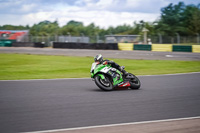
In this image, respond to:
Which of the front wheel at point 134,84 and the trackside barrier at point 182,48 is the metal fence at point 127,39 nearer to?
the trackside barrier at point 182,48

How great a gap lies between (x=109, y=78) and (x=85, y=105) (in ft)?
7.35

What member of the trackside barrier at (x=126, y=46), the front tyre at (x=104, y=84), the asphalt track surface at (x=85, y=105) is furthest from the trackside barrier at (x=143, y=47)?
the front tyre at (x=104, y=84)

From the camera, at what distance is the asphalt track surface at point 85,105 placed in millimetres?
5793

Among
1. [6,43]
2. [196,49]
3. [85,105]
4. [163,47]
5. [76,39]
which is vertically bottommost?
[85,105]

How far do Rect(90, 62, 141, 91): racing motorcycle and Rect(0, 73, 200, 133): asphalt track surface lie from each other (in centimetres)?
23

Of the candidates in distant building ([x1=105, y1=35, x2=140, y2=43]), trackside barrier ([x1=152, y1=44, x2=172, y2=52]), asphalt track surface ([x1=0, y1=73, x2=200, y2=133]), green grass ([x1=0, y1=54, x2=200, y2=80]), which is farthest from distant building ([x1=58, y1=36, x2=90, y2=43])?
asphalt track surface ([x1=0, y1=73, x2=200, y2=133])

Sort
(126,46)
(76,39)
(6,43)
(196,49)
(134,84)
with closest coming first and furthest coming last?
(134,84), (196,49), (126,46), (76,39), (6,43)

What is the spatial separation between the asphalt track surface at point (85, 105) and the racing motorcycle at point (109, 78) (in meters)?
0.23

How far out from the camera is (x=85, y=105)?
7242 mm

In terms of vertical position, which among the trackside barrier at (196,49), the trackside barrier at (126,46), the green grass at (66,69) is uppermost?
the trackside barrier at (126,46)

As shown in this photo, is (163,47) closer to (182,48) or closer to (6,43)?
(182,48)

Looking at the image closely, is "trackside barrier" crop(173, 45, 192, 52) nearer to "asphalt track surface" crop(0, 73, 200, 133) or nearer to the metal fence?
the metal fence

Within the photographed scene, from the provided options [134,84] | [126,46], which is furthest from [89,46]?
[134,84]

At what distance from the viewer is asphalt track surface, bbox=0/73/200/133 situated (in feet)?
19.0
